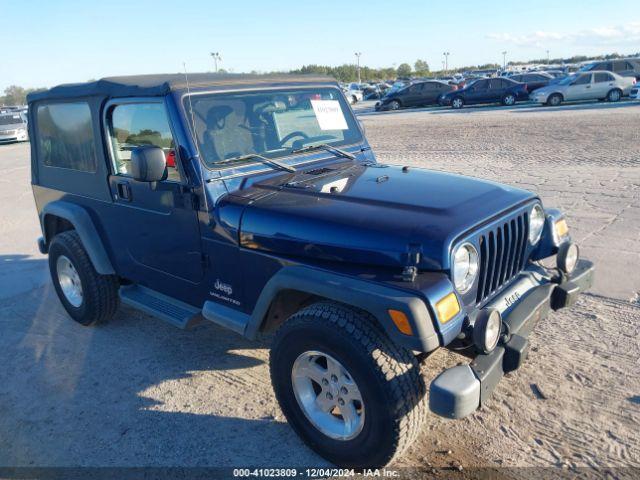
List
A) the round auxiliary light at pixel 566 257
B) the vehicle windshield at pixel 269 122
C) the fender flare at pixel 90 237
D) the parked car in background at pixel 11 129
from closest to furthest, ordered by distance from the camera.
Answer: the round auxiliary light at pixel 566 257
the vehicle windshield at pixel 269 122
the fender flare at pixel 90 237
the parked car in background at pixel 11 129

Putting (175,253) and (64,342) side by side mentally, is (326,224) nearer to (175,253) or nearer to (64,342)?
(175,253)

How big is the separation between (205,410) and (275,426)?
51cm

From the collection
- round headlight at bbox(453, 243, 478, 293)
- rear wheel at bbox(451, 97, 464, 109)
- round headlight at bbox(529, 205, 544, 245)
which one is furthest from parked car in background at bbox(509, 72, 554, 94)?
round headlight at bbox(453, 243, 478, 293)

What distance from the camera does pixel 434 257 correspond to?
8.48ft

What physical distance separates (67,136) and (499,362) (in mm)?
3785

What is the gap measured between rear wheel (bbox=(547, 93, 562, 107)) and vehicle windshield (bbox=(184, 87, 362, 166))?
2147 cm

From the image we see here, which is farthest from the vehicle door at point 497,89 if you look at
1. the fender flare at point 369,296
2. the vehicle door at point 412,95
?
the fender flare at point 369,296

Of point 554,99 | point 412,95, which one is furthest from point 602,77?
point 412,95

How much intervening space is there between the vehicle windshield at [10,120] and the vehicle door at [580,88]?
24.3m

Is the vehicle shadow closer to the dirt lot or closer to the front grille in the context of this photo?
the dirt lot

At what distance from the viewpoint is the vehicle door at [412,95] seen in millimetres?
28172

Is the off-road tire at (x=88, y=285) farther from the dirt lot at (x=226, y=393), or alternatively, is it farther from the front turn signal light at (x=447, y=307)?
the front turn signal light at (x=447, y=307)

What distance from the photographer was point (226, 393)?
11.9ft

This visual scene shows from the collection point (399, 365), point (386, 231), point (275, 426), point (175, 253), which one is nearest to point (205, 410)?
point (275, 426)
